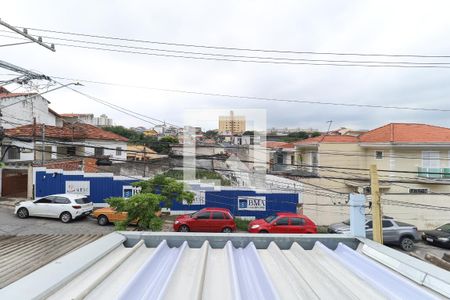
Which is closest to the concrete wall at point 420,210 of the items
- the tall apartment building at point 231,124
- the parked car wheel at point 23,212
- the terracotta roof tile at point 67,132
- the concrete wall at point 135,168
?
the tall apartment building at point 231,124

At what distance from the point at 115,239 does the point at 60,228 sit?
11170 millimetres

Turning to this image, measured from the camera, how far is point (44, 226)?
41.7ft

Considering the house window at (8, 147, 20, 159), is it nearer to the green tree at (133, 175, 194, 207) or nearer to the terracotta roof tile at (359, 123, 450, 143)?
the green tree at (133, 175, 194, 207)

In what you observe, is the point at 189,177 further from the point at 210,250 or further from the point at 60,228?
the point at 210,250

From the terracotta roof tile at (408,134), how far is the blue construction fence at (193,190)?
866 centimetres

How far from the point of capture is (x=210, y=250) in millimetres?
3354

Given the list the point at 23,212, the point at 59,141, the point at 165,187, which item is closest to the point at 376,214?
the point at 165,187

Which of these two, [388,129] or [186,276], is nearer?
[186,276]

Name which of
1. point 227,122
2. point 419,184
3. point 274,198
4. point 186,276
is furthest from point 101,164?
point 419,184

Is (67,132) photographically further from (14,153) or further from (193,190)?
(193,190)

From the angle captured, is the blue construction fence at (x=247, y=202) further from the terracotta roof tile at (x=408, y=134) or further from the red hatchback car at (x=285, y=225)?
the terracotta roof tile at (x=408, y=134)

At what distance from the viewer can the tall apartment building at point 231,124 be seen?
15781 millimetres

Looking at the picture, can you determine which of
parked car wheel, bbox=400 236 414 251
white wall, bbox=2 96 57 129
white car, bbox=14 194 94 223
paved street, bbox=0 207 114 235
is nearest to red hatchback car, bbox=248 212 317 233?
parked car wheel, bbox=400 236 414 251

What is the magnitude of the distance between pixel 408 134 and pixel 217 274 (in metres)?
22.2
